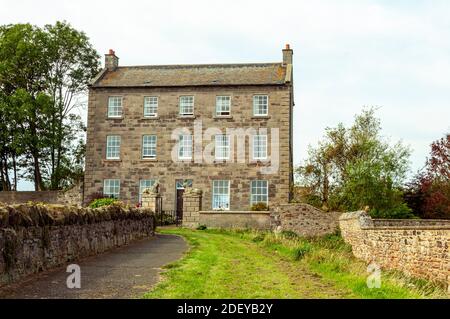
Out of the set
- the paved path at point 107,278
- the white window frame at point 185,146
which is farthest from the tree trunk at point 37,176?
the paved path at point 107,278

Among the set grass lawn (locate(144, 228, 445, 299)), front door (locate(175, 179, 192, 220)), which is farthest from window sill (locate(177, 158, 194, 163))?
grass lawn (locate(144, 228, 445, 299))

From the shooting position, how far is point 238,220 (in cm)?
2938

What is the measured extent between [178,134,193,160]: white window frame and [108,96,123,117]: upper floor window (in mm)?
4445

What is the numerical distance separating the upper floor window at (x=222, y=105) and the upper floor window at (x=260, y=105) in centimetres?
165

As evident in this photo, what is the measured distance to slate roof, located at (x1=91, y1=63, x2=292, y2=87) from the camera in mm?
35812

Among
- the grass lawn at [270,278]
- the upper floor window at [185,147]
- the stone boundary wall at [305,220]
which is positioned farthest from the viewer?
the upper floor window at [185,147]

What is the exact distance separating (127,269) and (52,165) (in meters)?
29.9

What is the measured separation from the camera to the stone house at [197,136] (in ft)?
114

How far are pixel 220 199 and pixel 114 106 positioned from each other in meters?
9.19

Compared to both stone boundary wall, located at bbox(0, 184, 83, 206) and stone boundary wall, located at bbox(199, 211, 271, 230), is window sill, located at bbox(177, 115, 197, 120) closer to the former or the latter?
stone boundary wall, located at bbox(0, 184, 83, 206)

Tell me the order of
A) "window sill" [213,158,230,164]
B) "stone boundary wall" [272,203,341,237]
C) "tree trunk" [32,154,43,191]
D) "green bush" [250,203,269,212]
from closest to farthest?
"stone boundary wall" [272,203,341,237] → "green bush" [250,203,269,212] → "window sill" [213,158,230,164] → "tree trunk" [32,154,43,191]

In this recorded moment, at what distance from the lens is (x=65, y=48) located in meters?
40.3

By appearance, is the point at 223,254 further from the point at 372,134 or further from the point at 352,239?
the point at 372,134

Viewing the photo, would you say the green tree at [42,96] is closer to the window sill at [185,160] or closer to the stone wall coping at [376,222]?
the window sill at [185,160]
